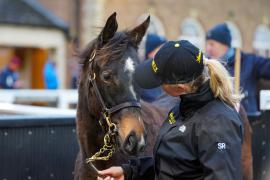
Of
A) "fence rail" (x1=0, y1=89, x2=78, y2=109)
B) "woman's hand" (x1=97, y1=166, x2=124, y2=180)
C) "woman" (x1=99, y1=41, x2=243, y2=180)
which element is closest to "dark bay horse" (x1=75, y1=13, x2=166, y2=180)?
"woman's hand" (x1=97, y1=166, x2=124, y2=180)

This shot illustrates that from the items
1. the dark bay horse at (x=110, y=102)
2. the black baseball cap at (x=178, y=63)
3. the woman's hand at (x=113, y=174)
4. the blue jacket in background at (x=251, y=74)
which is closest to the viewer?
the black baseball cap at (x=178, y=63)

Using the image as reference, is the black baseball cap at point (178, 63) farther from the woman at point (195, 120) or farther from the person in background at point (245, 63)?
the person in background at point (245, 63)

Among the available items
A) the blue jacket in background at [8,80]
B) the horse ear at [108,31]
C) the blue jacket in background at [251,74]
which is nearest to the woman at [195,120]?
the horse ear at [108,31]

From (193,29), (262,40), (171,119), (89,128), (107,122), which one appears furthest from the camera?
(262,40)

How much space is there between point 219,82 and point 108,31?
1.21 meters

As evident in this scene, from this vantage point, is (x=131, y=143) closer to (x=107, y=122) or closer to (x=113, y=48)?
(x=107, y=122)

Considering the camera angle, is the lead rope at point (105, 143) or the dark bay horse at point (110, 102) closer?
the dark bay horse at point (110, 102)

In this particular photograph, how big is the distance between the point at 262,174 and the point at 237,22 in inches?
963

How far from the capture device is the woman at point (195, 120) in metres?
3.01

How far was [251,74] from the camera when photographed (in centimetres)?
698

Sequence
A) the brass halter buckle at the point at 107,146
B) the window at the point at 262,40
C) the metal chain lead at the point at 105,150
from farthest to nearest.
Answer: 1. the window at the point at 262,40
2. the metal chain lead at the point at 105,150
3. the brass halter buckle at the point at 107,146

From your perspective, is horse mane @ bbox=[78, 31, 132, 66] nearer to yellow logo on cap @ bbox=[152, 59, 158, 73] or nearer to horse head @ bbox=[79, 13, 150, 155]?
horse head @ bbox=[79, 13, 150, 155]

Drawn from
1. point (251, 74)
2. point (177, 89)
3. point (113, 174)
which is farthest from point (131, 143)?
point (251, 74)

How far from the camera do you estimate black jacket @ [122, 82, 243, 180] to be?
9.82 ft
